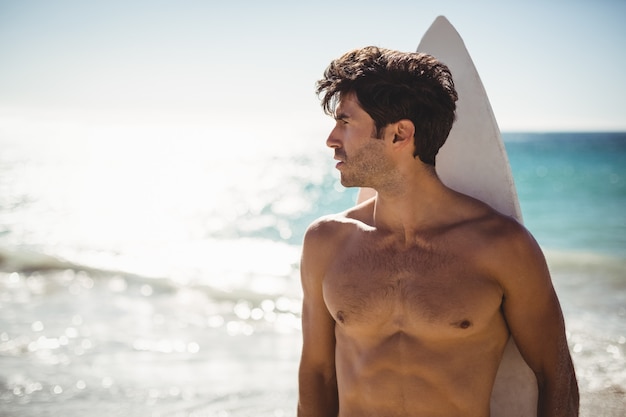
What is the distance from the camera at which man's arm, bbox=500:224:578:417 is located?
2.02 m

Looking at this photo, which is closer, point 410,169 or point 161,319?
point 410,169

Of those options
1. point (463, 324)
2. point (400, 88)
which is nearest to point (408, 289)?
point (463, 324)

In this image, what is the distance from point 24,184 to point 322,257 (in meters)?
26.7

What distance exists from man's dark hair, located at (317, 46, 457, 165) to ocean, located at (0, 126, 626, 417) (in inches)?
126

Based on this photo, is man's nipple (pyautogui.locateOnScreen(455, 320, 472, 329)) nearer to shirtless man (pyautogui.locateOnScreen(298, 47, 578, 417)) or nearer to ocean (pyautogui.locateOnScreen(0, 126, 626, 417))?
shirtless man (pyautogui.locateOnScreen(298, 47, 578, 417))

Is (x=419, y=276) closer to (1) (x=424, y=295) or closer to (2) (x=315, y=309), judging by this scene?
(1) (x=424, y=295)

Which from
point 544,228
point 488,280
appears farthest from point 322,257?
point 544,228

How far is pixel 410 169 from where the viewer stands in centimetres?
222

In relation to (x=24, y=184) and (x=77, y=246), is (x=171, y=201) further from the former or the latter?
(x=77, y=246)

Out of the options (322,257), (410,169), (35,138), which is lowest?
(35,138)

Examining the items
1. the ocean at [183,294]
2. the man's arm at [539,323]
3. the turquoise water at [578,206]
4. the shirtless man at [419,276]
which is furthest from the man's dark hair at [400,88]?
the turquoise water at [578,206]

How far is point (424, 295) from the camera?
6.92 feet

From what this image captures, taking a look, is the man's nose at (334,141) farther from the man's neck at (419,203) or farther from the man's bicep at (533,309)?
the man's bicep at (533,309)

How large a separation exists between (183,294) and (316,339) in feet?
22.9
